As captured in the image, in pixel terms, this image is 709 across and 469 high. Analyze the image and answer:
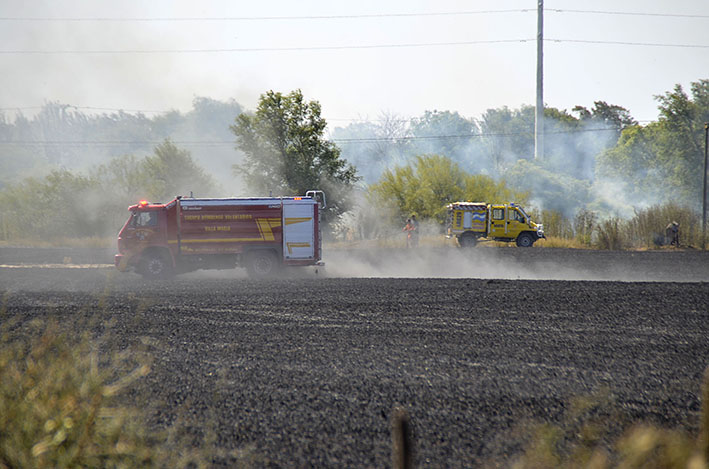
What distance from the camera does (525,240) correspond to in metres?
30.7

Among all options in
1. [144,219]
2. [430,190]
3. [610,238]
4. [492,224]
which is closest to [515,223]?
[492,224]

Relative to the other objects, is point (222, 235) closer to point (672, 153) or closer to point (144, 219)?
point (144, 219)

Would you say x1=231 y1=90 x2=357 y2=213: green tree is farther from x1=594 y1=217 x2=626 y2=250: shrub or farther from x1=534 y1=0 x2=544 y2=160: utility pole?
x1=534 y1=0 x2=544 y2=160: utility pole

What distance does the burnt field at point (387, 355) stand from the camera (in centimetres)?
540

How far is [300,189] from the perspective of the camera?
39469mm

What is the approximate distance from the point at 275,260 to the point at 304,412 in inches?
496

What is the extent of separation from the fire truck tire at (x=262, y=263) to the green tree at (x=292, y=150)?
21.3 m

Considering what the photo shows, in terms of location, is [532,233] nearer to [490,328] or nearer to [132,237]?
[132,237]

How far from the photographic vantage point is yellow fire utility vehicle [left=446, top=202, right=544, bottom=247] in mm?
30609

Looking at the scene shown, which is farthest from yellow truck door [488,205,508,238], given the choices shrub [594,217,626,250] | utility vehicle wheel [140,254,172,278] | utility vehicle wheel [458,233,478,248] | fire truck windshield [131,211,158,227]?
fire truck windshield [131,211,158,227]

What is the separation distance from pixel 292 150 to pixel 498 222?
48.5 ft

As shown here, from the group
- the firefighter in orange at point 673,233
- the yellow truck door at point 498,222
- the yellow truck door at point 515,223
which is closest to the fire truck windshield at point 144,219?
the yellow truck door at point 498,222

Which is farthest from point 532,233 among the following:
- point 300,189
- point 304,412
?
point 304,412

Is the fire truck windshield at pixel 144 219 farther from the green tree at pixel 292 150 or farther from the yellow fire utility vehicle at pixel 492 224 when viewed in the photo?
the green tree at pixel 292 150
